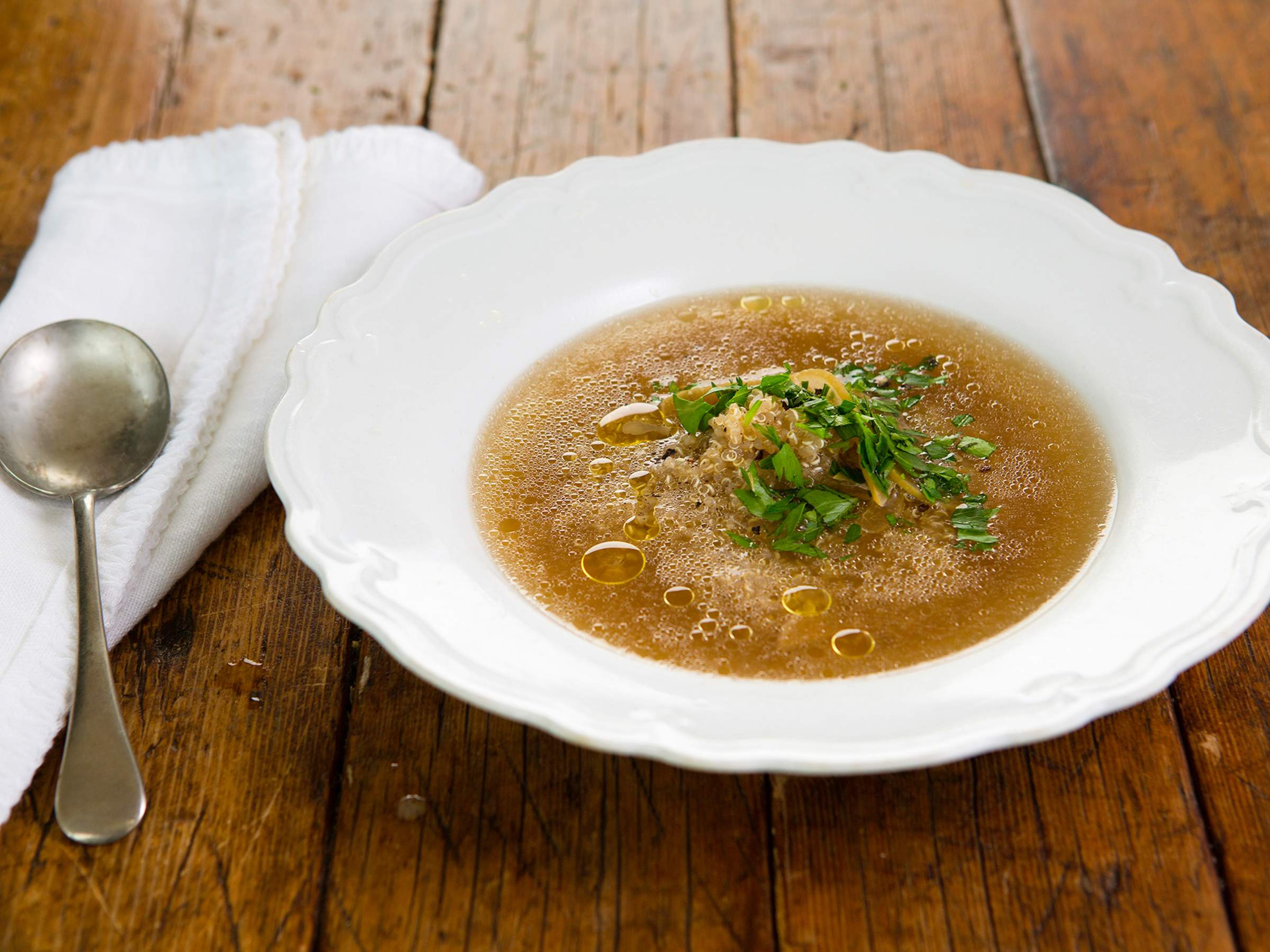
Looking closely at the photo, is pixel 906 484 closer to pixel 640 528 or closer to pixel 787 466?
pixel 787 466

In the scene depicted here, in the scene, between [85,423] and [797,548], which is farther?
[85,423]

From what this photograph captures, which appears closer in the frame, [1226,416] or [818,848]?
[818,848]

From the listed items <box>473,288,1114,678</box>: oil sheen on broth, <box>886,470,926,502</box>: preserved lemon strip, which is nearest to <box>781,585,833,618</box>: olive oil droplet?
<box>473,288,1114,678</box>: oil sheen on broth

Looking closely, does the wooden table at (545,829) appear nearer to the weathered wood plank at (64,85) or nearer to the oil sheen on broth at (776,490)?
the oil sheen on broth at (776,490)

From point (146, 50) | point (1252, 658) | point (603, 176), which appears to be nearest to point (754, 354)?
point (603, 176)

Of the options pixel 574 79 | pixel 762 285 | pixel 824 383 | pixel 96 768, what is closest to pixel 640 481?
pixel 824 383

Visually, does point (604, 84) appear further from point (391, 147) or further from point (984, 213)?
point (984, 213)
